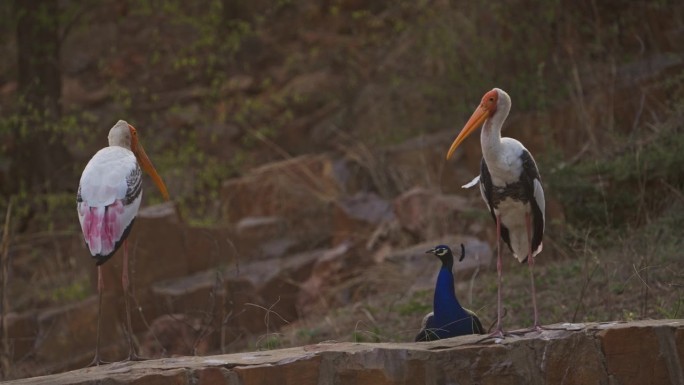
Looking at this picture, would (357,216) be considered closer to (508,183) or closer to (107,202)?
(508,183)

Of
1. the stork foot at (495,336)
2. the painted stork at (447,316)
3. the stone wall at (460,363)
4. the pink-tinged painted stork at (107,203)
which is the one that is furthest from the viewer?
the painted stork at (447,316)

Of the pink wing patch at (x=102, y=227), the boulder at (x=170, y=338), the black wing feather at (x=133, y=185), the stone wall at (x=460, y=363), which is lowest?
the boulder at (x=170, y=338)

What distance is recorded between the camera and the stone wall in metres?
5.41

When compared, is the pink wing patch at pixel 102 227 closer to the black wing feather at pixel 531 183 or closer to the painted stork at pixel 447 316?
the painted stork at pixel 447 316

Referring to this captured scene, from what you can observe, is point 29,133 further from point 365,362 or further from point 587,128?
point 365,362

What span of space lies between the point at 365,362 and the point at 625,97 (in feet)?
24.1

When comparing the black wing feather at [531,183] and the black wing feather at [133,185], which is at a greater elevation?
the black wing feather at [133,185]

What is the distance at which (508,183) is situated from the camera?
603cm

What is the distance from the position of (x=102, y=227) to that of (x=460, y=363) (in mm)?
1933

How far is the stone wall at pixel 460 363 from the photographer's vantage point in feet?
17.7

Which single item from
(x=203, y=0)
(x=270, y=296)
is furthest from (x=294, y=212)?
(x=203, y=0)

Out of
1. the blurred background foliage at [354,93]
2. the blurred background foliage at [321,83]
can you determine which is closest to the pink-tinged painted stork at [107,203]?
the blurred background foliage at [354,93]

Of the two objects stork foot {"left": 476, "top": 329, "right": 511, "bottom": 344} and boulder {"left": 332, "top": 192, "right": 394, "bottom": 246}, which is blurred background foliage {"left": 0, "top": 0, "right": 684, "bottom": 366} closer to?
boulder {"left": 332, "top": 192, "right": 394, "bottom": 246}

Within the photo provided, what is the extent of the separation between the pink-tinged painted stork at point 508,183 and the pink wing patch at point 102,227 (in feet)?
5.83
